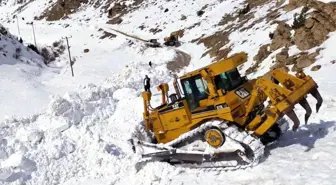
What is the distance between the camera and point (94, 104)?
19.3 metres

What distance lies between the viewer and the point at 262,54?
2256 cm

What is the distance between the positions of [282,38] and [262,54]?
135 cm

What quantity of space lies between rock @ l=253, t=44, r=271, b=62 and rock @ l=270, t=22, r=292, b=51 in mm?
390

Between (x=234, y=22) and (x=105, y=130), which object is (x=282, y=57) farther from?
(x=234, y=22)

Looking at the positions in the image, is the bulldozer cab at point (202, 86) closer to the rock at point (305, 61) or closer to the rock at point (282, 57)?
the rock at point (305, 61)

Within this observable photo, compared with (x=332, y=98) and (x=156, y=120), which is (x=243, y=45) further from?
(x=156, y=120)

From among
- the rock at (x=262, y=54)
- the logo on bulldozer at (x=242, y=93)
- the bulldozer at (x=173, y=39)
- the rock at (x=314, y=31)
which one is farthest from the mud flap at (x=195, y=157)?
the bulldozer at (x=173, y=39)

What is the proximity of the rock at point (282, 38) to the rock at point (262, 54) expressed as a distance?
15.3 inches

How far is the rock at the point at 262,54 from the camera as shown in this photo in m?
22.2

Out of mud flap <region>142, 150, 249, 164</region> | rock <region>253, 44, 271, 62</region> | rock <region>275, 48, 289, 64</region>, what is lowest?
mud flap <region>142, 150, 249, 164</region>

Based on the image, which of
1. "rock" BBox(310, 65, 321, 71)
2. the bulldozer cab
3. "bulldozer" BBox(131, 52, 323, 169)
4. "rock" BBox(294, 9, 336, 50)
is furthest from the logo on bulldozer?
"rock" BBox(294, 9, 336, 50)

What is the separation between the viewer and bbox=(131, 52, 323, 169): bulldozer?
33.9ft

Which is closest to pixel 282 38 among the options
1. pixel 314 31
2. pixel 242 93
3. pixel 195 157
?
pixel 314 31

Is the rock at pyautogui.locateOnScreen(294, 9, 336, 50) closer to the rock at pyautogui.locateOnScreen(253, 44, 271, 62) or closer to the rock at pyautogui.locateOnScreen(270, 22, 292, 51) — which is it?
the rock at pyautogui.locateOnScreen(270, 22, 292, 51)
